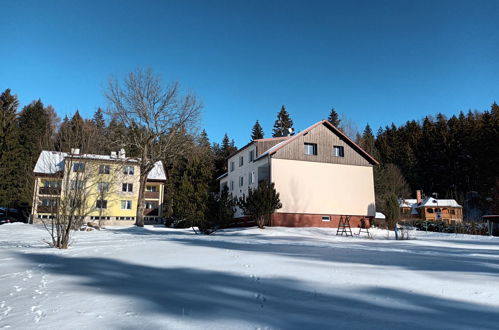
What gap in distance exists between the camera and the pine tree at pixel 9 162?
43.3 metres

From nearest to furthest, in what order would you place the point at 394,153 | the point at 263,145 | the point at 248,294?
the point at 248,294, the point at 263,145, the point at 394,153

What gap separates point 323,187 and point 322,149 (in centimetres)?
330

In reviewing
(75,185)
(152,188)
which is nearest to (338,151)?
(75,185)

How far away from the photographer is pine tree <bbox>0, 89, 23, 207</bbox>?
4328 cm

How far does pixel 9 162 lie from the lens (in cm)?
4447

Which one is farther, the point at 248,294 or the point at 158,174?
the point at 158,174

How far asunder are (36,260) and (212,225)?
1229 centimetres

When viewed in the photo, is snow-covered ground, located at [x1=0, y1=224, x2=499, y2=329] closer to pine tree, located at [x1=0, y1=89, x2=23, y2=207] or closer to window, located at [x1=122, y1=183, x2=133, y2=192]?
window, located at [x1=122, y1=183, x2=133, y2=192]

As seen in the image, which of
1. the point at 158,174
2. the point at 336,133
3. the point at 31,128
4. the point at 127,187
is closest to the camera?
the point at 336,133

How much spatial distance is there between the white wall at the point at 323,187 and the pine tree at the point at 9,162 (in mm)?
35740

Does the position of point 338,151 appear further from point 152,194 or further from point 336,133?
point 152,194

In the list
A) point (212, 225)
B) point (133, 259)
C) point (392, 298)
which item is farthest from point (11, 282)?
point (212, 225)

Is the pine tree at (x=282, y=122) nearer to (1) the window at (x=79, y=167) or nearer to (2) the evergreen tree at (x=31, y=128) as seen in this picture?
(2) the evergreen tree at (x=31, y=128)

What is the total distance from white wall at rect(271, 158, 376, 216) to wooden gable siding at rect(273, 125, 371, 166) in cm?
41
